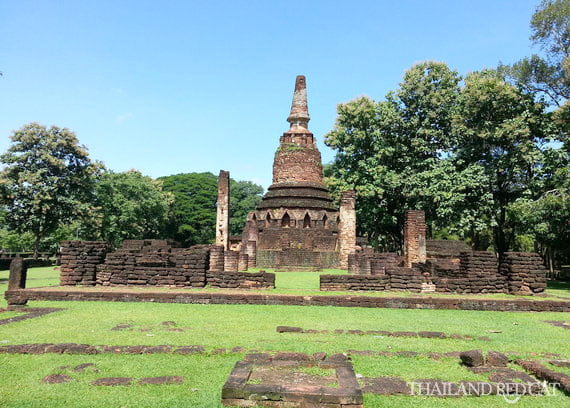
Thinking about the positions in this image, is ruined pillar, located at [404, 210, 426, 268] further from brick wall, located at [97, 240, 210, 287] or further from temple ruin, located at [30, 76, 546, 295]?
brick wall, located at [97, 240, 210, 287]

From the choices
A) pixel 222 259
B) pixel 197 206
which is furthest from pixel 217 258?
pixel 197 206

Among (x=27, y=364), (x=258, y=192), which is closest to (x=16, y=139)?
(x=27, y=364)

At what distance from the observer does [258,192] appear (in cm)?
6875

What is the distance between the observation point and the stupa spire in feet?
117

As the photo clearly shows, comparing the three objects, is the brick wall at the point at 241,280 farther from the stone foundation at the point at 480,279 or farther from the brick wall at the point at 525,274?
the brick wall at the point at 525,274

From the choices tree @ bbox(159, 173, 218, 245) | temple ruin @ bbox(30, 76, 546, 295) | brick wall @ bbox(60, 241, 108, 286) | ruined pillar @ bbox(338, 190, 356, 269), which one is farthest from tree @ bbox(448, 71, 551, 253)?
tree @ bbox(159, 173, 218, 245)

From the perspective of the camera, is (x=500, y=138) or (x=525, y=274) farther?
(x=500, y=138)

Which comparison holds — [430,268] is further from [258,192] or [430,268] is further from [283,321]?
[258,192]

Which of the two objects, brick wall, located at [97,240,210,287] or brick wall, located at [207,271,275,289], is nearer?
brick wall, located at [207,271,275,289]

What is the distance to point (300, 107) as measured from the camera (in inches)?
1410

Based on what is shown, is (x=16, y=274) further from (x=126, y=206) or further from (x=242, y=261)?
(x=126, y=206)

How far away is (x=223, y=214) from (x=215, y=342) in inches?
632

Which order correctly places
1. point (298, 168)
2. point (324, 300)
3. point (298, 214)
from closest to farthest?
1. point (324, 300)
2. point (298, 214)
3. point (298, 168)

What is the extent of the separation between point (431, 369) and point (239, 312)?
16.7 feet
